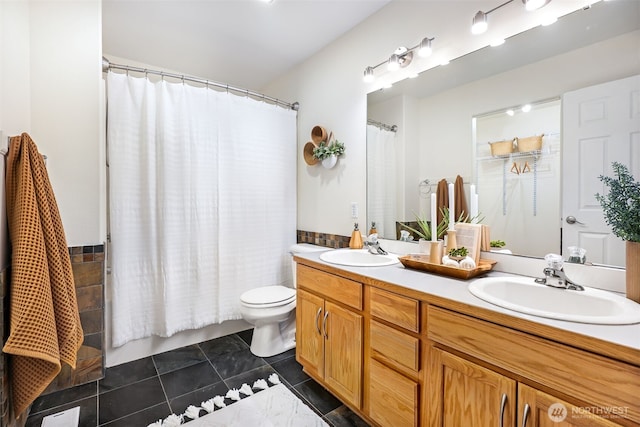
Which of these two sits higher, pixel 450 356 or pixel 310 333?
pixel 450 356

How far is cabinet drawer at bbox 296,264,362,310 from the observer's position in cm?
143

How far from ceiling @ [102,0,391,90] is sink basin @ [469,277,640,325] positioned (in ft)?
6.21

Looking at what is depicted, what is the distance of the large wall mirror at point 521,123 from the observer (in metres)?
1.15

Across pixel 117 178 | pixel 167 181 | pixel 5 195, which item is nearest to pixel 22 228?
pixel 5 195

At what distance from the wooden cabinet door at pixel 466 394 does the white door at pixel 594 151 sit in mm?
711

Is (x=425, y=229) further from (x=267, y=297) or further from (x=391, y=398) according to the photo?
(x=267, y=297)

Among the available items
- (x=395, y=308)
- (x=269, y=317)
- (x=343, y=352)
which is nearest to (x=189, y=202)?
(x=269, y=317)

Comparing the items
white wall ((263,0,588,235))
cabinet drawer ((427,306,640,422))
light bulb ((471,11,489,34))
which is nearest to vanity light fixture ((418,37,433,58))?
white wall ((263,0,588,235))

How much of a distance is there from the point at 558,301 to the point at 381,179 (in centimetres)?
122

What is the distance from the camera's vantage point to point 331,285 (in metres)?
1.57

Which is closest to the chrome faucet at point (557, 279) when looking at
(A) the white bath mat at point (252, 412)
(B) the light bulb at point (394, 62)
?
(A) the white bath mat at point (252, 412)

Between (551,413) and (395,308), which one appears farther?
(395,308)

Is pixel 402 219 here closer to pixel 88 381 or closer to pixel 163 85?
pixel 163 85

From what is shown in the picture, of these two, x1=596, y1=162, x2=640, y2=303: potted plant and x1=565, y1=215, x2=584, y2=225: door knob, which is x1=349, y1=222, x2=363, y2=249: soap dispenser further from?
x1=596, y1=162, x2=640, y2=303: potted plant
